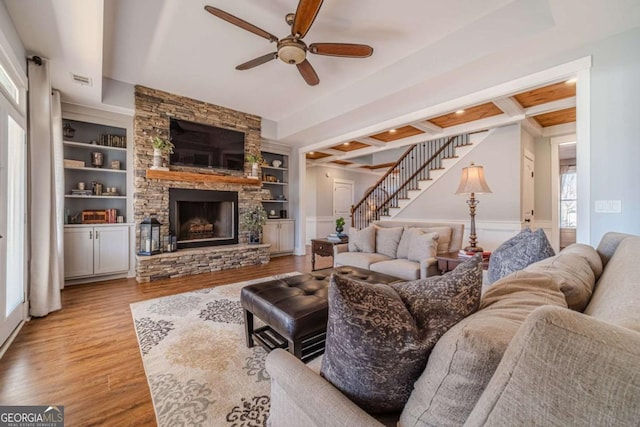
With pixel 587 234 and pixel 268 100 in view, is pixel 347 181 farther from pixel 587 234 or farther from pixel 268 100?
pixel 587 234

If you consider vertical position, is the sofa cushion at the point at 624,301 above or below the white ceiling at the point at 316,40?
below

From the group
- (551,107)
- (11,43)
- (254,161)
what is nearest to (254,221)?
(254,161)

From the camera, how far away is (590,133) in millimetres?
2451

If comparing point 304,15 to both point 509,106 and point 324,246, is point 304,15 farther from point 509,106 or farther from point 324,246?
point 509,106

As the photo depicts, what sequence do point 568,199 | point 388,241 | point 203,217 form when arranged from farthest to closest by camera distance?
point 568,199 < point 203,217 < point 388,241

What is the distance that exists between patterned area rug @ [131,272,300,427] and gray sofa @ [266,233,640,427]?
0.76 m

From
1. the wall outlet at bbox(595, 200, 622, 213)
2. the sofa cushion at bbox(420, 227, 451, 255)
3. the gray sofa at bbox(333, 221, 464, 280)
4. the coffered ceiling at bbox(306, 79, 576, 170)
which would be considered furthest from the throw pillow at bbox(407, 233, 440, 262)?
the coffered ceiling at bbox(306, 79, 576, 170)

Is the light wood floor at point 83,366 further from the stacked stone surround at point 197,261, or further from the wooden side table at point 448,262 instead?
the wooden side table at point 448,262

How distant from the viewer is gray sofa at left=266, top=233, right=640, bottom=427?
1.19 ft

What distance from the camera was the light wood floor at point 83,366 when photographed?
1535 millimetres

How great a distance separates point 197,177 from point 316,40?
2.91 metres

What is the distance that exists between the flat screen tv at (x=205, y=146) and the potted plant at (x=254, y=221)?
0.87m

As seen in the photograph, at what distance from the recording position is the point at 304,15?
2189mm

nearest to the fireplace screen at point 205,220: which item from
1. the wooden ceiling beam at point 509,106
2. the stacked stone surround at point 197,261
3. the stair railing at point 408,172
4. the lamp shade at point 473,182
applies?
the stacked stone surround at point 197,261
